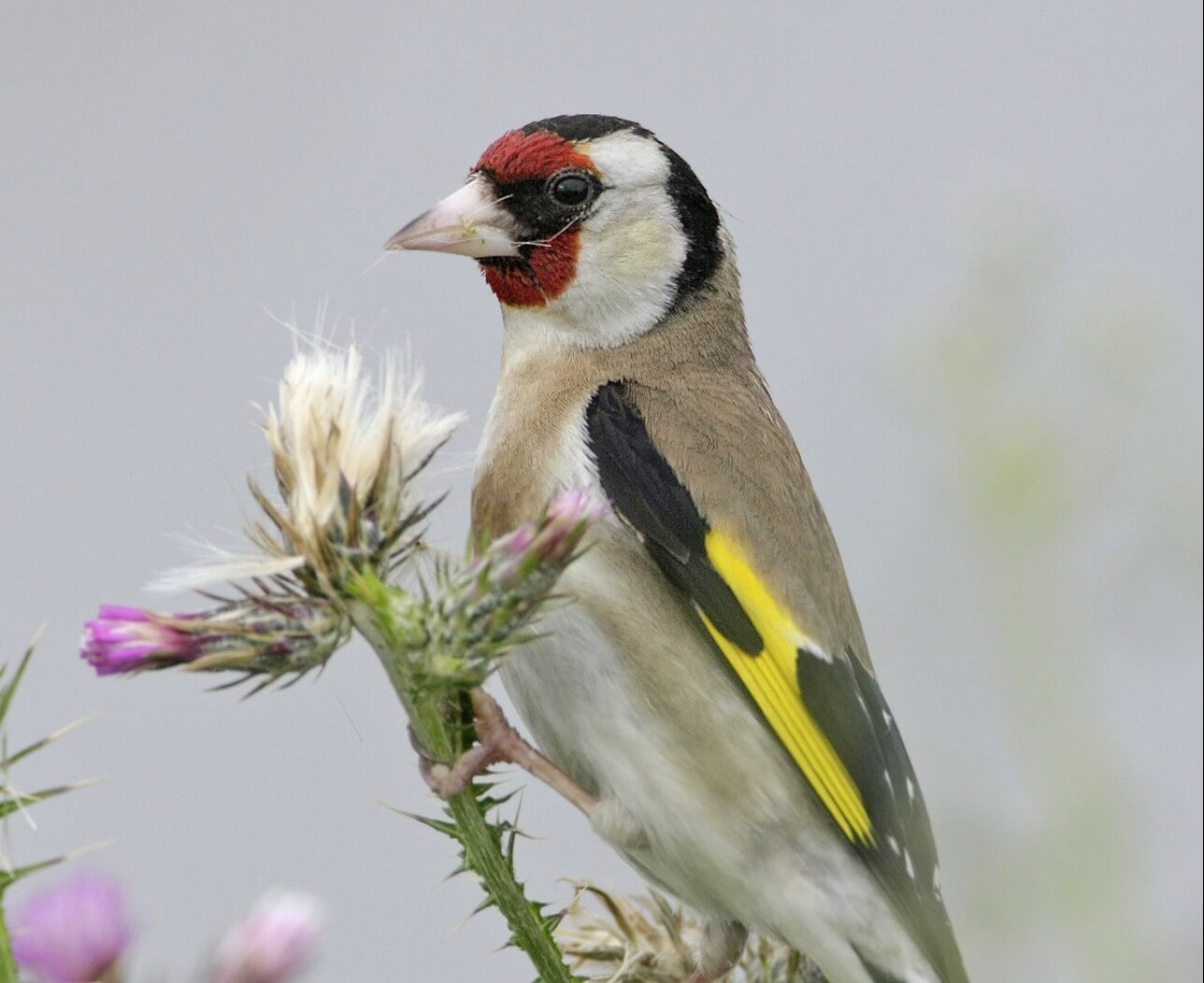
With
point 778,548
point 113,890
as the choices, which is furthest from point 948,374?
point 113,890

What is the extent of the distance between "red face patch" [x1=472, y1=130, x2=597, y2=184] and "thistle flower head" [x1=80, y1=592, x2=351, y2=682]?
1443 millimetres

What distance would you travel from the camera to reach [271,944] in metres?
1.25

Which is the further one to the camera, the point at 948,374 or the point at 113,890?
the point at 948,374

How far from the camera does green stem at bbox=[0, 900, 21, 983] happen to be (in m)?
1.08

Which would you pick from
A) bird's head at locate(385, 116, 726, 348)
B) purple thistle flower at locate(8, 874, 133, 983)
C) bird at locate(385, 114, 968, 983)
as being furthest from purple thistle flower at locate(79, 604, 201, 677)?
bird's head at locate(385, 116, 726, 348)

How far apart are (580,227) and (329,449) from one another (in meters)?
1.36

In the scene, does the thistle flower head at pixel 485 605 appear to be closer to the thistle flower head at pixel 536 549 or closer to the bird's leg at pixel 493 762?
the thistle flower head at pixel 536 549

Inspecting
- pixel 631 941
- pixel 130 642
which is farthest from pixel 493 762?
pixel 130 642

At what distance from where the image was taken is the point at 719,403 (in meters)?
2.75

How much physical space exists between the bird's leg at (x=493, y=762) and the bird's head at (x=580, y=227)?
0.83 m

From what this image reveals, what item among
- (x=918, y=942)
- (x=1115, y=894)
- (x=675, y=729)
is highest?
(x=675, y=729)

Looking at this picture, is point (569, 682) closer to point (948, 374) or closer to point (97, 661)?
point (948, 374)

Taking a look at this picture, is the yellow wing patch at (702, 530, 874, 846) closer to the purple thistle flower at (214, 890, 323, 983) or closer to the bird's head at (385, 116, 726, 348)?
the bird's head at (385, 116, 726, 348)

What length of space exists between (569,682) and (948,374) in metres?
0.75
